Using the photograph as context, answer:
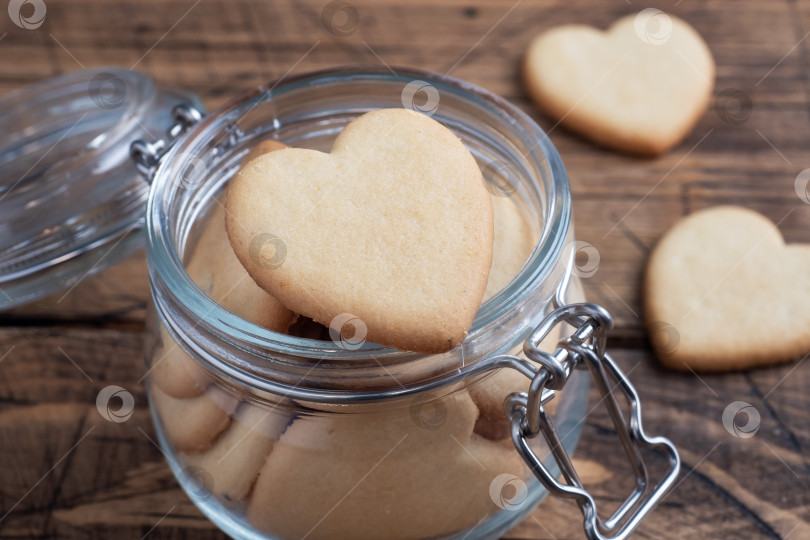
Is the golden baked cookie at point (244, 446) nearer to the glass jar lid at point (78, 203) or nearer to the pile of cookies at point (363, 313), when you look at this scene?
the pile of cookies at point (363, 313)

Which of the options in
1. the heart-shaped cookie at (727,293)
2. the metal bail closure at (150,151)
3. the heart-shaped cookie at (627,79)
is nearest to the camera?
the metal bail closure at (150,151)

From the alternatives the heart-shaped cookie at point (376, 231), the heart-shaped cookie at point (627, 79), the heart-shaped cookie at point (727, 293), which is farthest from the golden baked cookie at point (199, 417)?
the heart-shaped cookie at point (627, 79)

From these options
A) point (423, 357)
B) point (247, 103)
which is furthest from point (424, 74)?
point (423, 357)

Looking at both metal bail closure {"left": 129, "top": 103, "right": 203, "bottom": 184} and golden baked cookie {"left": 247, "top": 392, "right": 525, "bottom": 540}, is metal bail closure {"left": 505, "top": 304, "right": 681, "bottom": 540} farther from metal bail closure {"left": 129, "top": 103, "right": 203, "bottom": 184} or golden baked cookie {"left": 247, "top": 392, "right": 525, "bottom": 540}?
metal bail closure {"left": 129, "top": 103, "right": 203, "bottom": 184}

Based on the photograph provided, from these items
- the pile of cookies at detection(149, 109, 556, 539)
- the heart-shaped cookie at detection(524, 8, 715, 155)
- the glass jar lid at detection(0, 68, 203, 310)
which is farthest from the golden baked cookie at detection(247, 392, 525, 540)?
the heart-shaped cookie at detection(524, 8, 715, 155)

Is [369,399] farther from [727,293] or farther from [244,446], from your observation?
[727,293]

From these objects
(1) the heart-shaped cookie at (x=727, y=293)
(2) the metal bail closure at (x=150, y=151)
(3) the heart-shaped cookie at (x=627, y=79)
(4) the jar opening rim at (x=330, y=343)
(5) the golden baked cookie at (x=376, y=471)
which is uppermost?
(4) the jar opening rim at (x=330, y=343)

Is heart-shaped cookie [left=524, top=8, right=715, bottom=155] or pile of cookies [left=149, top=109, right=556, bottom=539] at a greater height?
pile of cookies [left=149, top=109, right=556, bottom=539]
